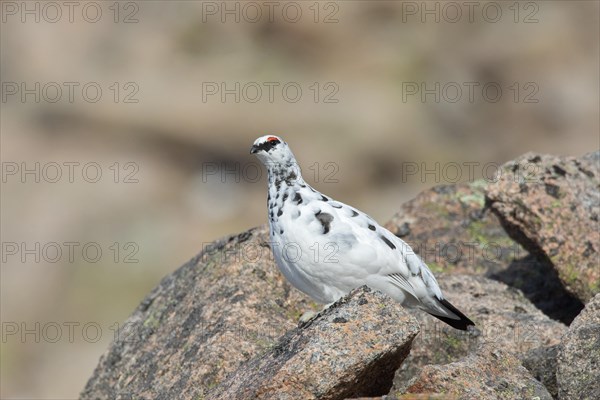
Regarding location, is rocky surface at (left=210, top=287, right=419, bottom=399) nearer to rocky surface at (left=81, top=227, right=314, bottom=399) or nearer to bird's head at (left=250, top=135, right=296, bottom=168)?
rocky surface at (left=81, top=227, right=314, bottom=399)

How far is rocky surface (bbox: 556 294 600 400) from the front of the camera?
22.2ft

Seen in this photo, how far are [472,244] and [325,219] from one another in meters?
3.47

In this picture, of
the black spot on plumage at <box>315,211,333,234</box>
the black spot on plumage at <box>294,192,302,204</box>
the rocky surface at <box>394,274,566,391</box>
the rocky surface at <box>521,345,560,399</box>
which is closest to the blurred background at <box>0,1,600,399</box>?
the rocky surface at <box>394,274,566,391</box>

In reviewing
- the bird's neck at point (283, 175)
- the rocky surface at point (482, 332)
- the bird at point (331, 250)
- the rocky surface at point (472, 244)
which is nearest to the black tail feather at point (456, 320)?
the bird at point (331, 250)

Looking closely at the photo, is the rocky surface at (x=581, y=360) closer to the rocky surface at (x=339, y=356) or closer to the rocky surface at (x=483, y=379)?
the rocky surface at (x=483, y=379)

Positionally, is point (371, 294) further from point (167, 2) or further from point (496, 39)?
point (496, 39)

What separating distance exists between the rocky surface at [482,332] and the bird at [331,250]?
0.20 metres

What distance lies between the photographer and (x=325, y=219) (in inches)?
315

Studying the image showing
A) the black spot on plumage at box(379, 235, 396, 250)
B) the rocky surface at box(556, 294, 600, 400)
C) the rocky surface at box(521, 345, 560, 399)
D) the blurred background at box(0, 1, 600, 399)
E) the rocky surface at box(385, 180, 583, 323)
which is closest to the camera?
the rocky surface at box(556, 294, 600, 400)

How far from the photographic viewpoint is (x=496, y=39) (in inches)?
1922

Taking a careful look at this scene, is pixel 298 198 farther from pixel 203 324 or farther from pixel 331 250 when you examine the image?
pixel 203 324

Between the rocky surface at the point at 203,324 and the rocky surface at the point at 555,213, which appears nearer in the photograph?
the rocky surface at the point at 203,324

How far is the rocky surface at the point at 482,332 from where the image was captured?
27.0 feet

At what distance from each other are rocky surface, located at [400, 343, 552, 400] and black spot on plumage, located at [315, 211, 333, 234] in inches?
56.7
